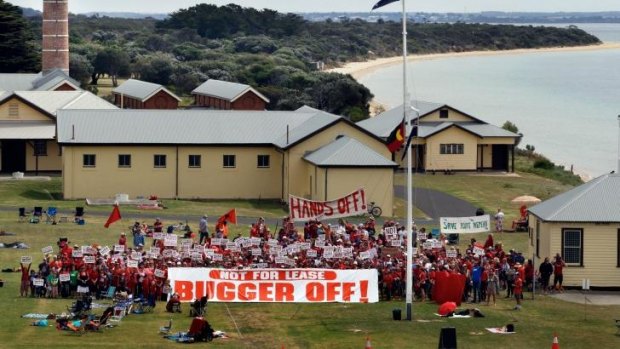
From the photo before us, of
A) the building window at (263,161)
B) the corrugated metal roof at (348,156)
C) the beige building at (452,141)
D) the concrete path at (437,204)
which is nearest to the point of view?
the corrugated metal roof at (348,156)

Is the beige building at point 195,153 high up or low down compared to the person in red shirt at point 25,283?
up

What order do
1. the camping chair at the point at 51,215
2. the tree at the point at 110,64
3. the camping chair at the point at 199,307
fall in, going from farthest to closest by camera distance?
the tree at the point at 110,64 → the camping chair at the point at 51,215 → the camping chair at the point at 199,307

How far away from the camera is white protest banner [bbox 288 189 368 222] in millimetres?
53938


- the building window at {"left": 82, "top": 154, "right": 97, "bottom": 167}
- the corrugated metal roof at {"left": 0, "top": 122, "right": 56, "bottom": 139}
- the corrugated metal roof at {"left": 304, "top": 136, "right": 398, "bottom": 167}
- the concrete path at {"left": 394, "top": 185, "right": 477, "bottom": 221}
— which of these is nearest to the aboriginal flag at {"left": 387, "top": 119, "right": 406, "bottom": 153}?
the concrete path at {"left": 394, "top": 185, "right": 477, "bottom": 221}

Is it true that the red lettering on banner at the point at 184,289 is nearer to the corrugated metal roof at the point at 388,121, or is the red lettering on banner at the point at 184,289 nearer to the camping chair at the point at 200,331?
the camping chair at the point at 200,331

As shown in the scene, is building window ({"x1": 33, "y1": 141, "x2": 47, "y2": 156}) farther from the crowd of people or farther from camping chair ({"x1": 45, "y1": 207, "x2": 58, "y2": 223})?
the crowd of people

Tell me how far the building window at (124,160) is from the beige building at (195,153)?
0.16 feet

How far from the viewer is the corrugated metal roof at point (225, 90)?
99125 mm

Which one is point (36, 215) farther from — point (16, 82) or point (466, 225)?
point (16, 82)

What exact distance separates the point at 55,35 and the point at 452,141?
33.6 metres

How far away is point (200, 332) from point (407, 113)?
9.02 m

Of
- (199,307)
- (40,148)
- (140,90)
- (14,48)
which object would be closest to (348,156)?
(40,148)

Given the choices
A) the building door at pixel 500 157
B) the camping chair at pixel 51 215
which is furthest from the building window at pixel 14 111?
the building door at pixel 500 157

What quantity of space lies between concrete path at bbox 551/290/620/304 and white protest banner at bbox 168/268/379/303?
605 cm
